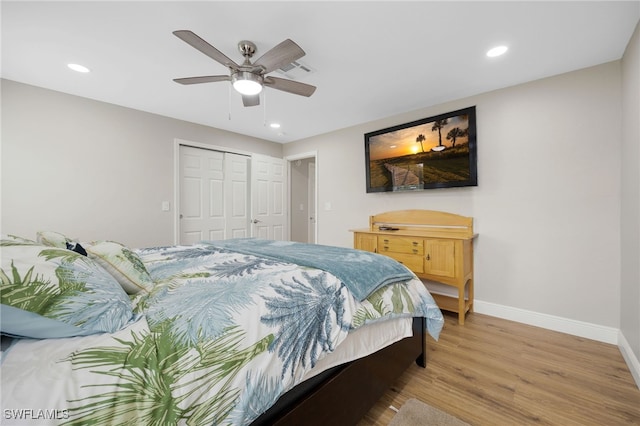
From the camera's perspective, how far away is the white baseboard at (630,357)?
170cm

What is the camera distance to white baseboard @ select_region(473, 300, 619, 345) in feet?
7.31

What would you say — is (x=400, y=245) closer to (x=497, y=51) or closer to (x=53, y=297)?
(x=497, y=51)

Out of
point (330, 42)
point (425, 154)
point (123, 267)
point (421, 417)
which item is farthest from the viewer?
point (425, 154)

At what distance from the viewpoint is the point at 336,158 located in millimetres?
4250

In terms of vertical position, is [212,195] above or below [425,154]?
below

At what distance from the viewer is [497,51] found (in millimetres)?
2127

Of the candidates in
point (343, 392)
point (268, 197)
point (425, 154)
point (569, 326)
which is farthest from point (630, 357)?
point (268, 197)

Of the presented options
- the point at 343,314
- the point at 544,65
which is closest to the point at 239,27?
the point at 343,314

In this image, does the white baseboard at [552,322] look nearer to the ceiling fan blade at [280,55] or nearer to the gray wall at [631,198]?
the gray wall at [631,198]

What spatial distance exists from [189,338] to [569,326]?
324 cm

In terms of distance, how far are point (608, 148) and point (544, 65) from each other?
92 cm

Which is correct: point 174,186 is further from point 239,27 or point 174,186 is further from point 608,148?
point 608,148

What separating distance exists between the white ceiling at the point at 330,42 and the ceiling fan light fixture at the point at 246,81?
33 cm

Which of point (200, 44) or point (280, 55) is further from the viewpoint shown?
point (280, 55)
